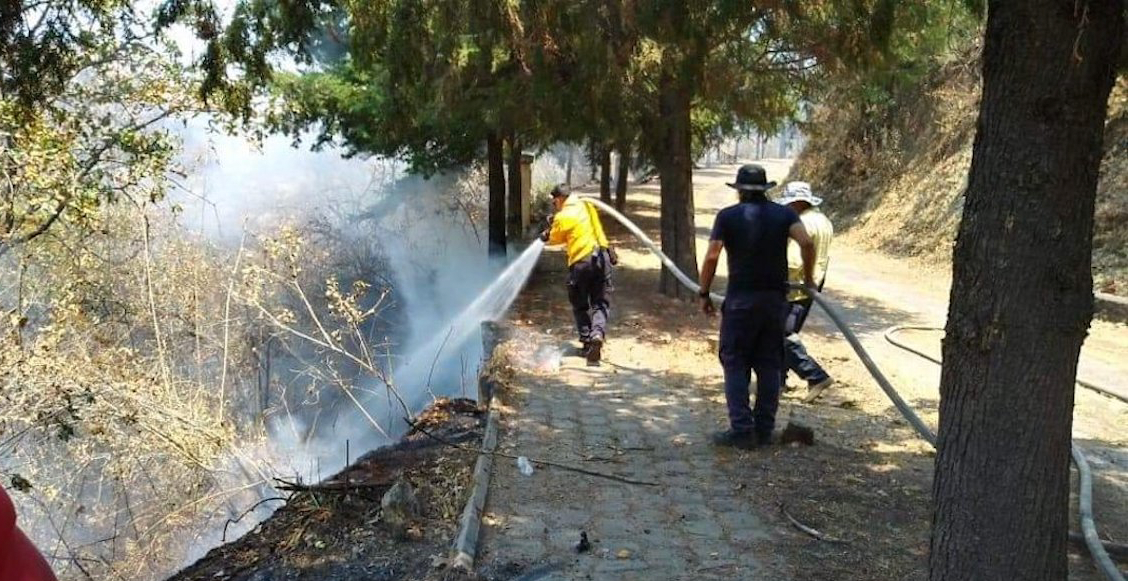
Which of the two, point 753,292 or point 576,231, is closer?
point 753,292

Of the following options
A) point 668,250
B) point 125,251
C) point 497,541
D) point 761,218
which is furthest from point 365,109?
point 497,541

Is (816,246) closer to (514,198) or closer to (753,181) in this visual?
(753,181)

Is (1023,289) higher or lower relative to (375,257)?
higher

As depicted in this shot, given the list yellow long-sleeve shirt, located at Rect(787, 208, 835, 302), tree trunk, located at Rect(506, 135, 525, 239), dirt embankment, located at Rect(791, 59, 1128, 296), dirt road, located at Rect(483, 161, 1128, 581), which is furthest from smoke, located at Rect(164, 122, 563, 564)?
dirt embankment, located at Rect(791, 59, 1128, 296)

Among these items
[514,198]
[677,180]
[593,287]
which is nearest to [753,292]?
[593,287]

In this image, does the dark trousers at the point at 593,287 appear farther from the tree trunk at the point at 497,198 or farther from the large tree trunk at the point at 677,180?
the tree trunk at the point at 497,198

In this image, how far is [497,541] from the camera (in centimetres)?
489

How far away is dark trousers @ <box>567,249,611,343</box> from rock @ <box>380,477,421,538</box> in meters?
4.46

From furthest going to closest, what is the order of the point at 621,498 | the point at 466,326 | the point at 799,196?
the point at 466,326
the point at 799,196
the point at 621,498

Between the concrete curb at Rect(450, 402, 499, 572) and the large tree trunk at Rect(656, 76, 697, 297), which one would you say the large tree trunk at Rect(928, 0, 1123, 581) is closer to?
the concrete curb at Rect(450, 402, 499, 572)

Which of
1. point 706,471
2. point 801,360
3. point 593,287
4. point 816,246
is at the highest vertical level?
point 816,246

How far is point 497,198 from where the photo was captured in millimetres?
17875

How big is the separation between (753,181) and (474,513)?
9.50 ft

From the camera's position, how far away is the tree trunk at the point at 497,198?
56.7 feet
